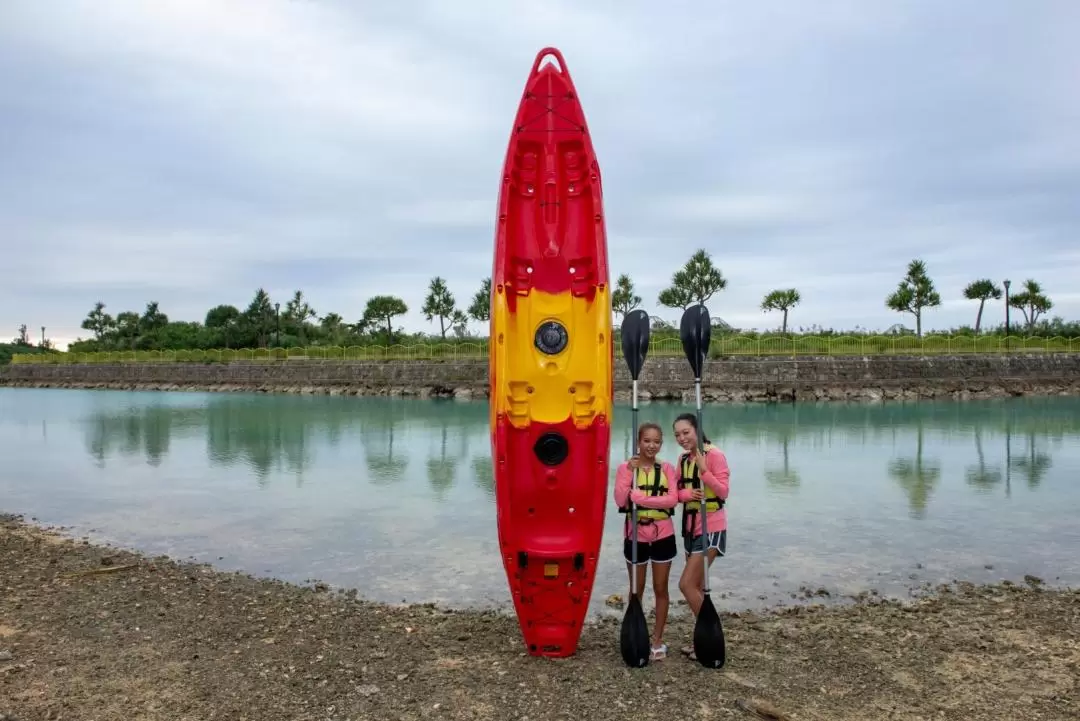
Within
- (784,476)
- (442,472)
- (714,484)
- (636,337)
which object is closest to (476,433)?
(442,472)

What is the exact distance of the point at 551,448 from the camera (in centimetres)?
556

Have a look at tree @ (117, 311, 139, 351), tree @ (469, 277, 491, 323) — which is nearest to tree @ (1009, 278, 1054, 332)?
tree @ (469, 277, 491, 323)

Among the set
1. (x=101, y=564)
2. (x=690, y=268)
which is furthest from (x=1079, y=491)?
(x=690, y=268)

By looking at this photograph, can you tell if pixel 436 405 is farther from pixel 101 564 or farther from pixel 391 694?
pixel 391 694

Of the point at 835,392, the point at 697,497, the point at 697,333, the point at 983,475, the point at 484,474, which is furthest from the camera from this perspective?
the point at 835,392

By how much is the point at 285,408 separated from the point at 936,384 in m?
30.2

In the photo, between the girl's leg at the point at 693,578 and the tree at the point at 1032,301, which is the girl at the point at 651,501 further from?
the tree at the point at 1032,301

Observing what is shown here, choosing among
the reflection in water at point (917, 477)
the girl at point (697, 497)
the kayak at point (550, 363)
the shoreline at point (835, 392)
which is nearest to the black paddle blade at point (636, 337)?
the kayak at point (550, 363)

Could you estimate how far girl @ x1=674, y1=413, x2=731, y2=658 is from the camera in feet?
16.5

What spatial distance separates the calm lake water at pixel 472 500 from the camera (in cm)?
816

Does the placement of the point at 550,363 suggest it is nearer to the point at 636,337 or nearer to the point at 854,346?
the point at 636,337

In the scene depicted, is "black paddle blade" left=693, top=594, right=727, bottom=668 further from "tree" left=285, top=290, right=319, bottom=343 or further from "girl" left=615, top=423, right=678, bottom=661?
"tree" left=285, top=290, right=319, bottom=343

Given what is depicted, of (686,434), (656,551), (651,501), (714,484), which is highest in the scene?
(686,434)

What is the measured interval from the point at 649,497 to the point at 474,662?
1.61 m
